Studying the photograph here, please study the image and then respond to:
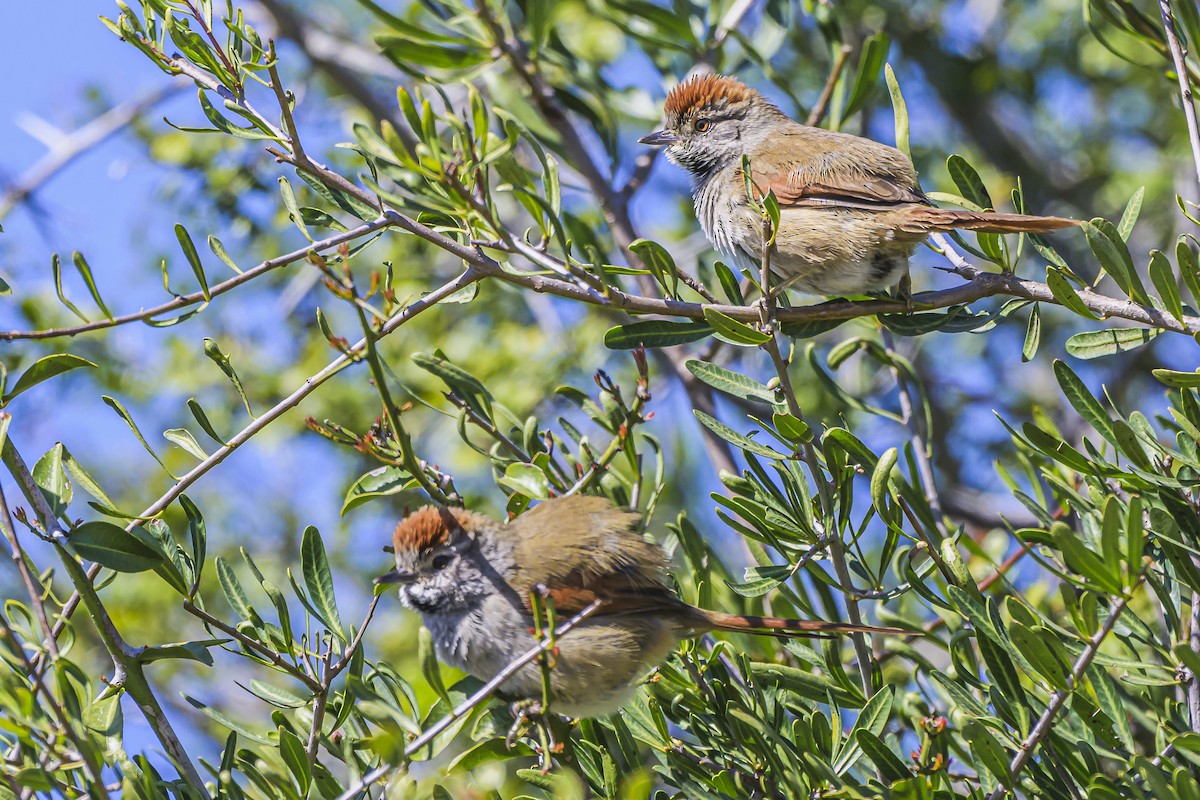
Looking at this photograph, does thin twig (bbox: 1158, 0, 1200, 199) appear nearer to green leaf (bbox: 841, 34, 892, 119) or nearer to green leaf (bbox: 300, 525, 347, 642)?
green leaf (bbox: 841, 34, 892, 119)

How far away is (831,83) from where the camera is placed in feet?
15.7

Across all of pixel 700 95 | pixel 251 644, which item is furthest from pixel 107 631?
pixel 700 95

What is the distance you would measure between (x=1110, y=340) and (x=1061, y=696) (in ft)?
3.29

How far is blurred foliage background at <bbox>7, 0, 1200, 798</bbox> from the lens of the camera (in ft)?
8.52

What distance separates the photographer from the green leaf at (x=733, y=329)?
2693 millimetres

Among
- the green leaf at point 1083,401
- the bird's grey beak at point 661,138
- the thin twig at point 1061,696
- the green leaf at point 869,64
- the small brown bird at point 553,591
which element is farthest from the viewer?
the bird's grey beak at point 661,138

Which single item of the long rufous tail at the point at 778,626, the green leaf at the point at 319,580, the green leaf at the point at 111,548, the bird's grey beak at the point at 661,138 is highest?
the green leaf at the point at 111,548

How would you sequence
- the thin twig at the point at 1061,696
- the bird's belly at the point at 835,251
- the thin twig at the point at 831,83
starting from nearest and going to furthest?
the thin twig at the point at 1061,696, the bird's belly at the point at 835,251, the thin twig at the point at 831,83

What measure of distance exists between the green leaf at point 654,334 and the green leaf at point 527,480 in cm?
40

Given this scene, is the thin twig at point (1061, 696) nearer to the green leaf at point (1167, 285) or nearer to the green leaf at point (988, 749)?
the green leaf at point (988, 749)

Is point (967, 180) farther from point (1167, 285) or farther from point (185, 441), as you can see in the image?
point (185, 441)

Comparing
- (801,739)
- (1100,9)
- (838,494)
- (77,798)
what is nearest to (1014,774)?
(801,739)

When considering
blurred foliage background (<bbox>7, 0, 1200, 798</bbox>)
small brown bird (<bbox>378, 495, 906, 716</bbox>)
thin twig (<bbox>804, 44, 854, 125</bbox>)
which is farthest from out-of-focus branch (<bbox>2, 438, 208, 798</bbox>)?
thin twig (<bbox>804, 44, 854, 125</bbox>)

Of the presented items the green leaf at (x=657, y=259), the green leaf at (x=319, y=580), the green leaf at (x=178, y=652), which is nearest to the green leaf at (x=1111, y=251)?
the green leaf at (x=657, y=259)
